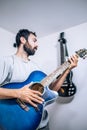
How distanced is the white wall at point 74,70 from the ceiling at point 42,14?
0.12m

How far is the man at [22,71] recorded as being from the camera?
0.90 metres

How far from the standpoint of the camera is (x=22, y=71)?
1188mm

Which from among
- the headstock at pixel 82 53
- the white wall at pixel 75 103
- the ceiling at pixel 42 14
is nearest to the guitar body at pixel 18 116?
the headstock at pixel 82 53

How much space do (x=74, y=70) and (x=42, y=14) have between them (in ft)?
2.44

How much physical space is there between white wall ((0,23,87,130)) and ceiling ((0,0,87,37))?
12 centimetres

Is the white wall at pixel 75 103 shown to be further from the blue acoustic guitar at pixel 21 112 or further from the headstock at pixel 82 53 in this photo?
the blue acoustic guitar at pixel 21 112

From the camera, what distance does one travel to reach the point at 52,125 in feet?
6.48

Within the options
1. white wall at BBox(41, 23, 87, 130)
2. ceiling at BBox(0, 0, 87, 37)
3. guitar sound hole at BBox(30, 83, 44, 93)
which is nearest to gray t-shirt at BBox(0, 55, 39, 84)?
guitar sound hole at BBox(30, 83, 44, 93)

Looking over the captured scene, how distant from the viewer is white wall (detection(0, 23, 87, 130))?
184cm

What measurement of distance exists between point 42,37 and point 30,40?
1.02 meters

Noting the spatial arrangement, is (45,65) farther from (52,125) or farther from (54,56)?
(52,125)

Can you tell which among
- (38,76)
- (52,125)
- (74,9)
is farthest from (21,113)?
(74,9)

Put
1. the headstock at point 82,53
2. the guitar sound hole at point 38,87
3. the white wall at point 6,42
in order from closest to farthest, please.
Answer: the guitar sound hole at point 38,87 < the headstock at point 82,53 < the white wall at point 6,42

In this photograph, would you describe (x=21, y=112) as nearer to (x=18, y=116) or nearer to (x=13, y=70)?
(x=18, y=116)
